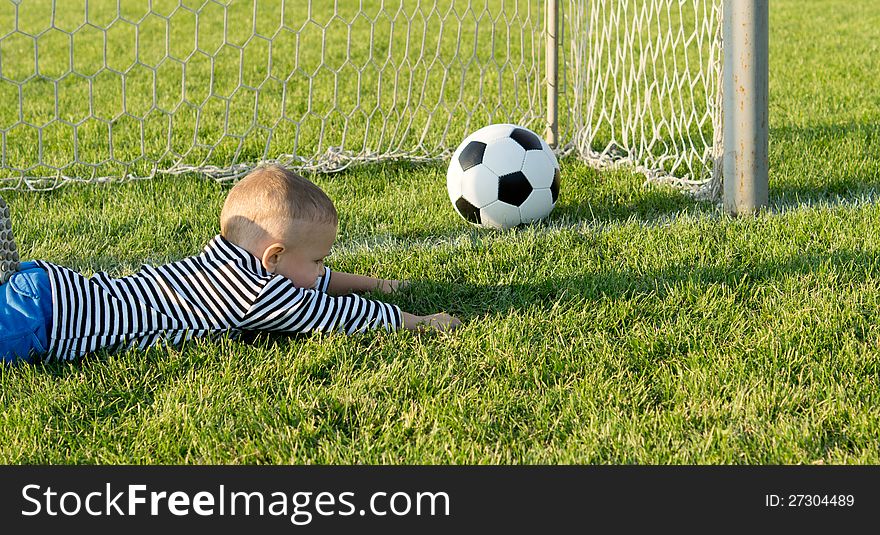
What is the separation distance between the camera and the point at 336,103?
598 cm

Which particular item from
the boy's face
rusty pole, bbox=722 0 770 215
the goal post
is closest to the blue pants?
the boy's face

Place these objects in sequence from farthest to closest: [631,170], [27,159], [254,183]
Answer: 1. [27,159]
2. [631,170]
3. [254,183]

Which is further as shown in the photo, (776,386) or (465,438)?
(776,386)

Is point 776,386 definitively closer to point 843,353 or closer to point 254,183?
point 843,353

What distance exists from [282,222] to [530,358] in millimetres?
781

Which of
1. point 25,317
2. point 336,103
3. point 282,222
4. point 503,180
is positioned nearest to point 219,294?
point 282,222

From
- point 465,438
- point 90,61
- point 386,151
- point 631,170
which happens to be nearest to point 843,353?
point 465,438

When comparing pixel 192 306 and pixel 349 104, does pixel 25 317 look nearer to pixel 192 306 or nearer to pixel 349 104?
pixel 192 306

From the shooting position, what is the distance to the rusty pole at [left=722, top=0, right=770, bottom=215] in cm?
365

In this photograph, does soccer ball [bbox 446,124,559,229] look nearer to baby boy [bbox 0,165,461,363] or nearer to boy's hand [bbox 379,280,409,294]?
boy's hand [bbox 379,280,409,294]

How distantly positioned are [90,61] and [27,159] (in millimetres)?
3532

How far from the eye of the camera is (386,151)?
4980 mm

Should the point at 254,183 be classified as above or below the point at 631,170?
above

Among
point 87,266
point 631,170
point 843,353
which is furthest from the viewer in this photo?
point 631,170
